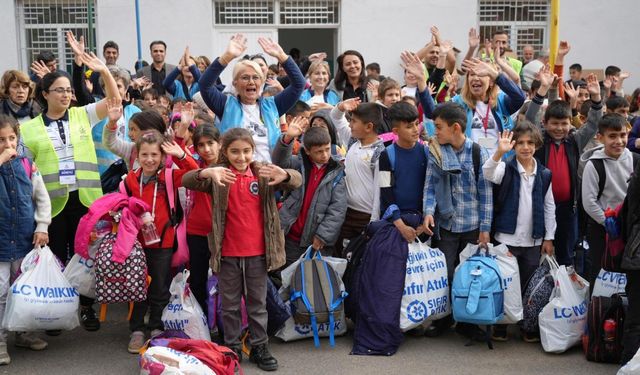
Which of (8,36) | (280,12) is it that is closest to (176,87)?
(280,12)

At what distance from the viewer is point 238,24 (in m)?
14.3

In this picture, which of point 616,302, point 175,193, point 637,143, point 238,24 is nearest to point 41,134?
point 175,193

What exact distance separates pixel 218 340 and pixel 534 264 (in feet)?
7.70

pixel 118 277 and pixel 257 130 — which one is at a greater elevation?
pixel 257 130

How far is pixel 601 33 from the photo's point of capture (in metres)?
14.5

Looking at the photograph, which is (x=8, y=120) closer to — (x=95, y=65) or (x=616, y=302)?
(x=95, y=65)

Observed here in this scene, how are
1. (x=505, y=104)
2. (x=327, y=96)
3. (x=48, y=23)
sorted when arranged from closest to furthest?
(x=505, y=104), (x=327, y=96), (x=48, y=23)

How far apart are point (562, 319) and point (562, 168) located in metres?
1.21

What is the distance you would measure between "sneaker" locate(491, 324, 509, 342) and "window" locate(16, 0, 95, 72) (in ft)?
36.9

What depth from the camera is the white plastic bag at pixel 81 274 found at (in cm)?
530

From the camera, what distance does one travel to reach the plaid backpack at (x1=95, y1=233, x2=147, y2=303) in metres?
4.99

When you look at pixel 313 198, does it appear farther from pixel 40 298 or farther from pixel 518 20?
pixel 518 20

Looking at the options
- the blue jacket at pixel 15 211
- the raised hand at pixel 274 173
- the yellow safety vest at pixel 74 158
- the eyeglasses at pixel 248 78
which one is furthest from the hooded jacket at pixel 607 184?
the blue jacket at pixel 15 211

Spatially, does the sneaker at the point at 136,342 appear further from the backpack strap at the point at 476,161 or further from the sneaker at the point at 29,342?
the backpack strap at the point at 476,161
